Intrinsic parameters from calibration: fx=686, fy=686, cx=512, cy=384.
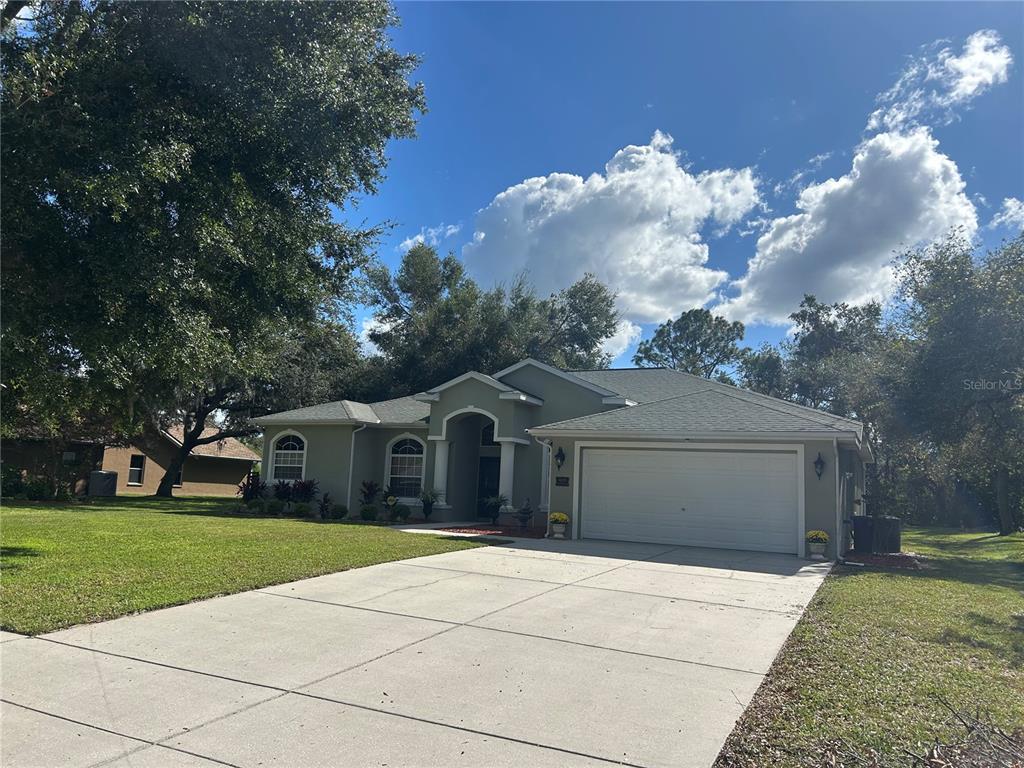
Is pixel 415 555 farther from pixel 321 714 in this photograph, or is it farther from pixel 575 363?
pixel 575 363

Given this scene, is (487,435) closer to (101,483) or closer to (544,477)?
(544,477)

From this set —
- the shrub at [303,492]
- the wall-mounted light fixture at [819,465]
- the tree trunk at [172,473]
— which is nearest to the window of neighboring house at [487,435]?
the shrub at [303,492]

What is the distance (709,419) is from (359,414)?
11.8 metres

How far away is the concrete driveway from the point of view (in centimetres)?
399

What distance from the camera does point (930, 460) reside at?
30.0 meters

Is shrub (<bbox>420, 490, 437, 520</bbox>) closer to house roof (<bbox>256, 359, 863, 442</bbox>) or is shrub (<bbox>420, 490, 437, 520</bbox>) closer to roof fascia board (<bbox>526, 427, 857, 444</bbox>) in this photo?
house roof (<bbox>256, 359, 863, 442</bbox>)

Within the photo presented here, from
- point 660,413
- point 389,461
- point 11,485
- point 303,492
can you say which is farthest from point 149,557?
point 11,485

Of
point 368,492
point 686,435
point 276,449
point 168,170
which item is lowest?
point 368,492

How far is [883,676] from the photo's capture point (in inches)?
217

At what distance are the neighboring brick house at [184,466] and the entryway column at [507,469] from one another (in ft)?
63.6

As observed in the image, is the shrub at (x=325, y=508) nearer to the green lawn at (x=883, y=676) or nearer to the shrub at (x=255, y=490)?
the shrub at (x=255, y=490)

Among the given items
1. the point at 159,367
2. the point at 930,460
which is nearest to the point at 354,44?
the point at 159,367

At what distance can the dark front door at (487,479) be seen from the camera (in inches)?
887

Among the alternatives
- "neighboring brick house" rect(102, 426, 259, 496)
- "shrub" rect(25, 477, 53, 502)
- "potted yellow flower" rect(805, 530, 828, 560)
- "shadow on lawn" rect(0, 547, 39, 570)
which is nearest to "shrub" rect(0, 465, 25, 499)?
"shrub" rect(25, 477, 53, 502)
